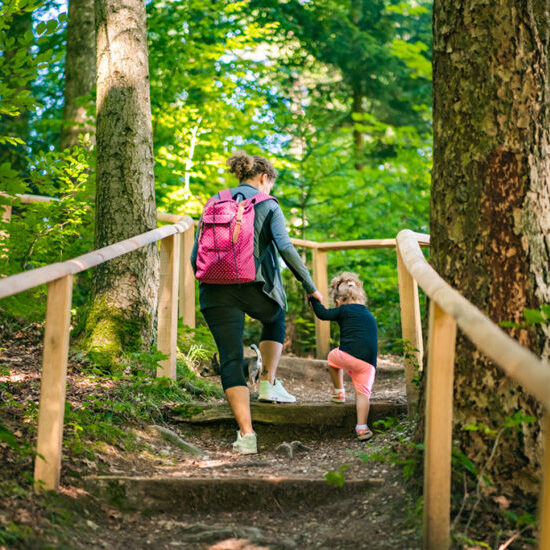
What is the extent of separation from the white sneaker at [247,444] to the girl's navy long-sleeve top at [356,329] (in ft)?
→ 3.00

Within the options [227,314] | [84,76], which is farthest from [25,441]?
[84,76]

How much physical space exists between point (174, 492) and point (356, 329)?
6.22 feet

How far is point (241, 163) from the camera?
439cm

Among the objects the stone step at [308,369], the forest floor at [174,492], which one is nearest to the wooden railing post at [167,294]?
the forest floor at [174,492]

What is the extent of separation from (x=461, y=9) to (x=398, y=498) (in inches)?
84.9

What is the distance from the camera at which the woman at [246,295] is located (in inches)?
164

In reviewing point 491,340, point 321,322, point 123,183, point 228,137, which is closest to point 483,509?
A: point 491,340

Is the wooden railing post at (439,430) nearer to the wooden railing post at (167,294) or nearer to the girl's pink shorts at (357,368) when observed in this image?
the girl's pink shorts at (357,368)

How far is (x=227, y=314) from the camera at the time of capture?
4203mm

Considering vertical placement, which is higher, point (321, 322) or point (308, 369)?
point (321, 322)

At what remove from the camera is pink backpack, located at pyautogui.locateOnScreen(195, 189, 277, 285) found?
407cm

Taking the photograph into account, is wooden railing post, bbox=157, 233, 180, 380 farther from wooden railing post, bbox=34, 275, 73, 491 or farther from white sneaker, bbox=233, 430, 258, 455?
wooden railing post, bbox=34, 275, 73, 491

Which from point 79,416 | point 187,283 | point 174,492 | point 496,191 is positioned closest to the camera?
point 496,191

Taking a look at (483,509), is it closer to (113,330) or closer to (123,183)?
(113,330)
